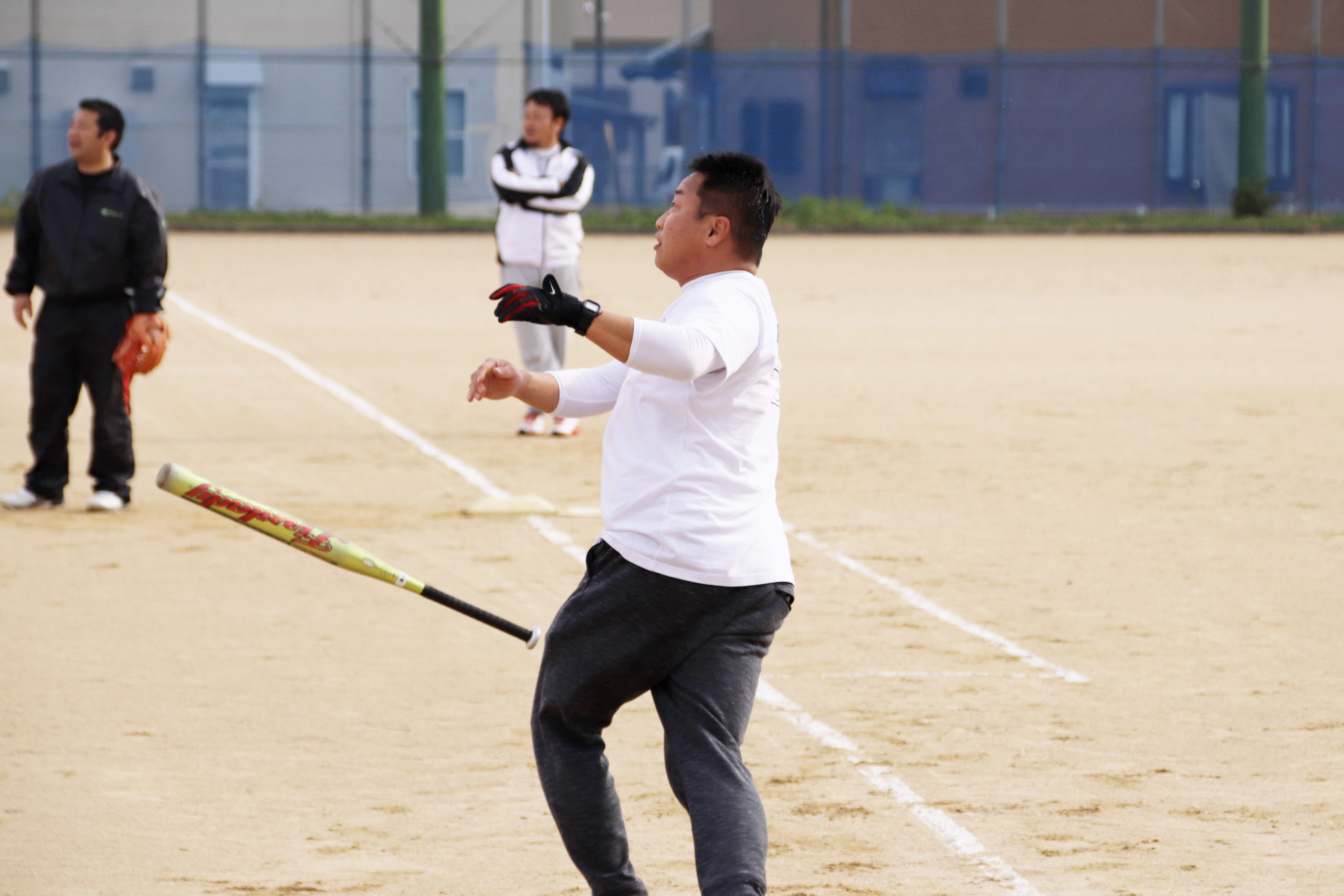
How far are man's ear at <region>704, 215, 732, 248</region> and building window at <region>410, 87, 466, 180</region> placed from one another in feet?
108

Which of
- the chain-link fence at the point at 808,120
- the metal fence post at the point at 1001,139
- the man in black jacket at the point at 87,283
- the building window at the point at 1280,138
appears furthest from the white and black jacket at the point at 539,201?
the building window at the point at 1280,138

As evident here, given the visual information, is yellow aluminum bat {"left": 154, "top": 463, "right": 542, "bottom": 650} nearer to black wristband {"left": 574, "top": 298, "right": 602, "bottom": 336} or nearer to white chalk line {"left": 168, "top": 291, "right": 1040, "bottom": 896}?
black wristband {"left": 574, "top": 298, "right": 602, "bottom": 336}

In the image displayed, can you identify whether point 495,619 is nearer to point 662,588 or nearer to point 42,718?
point 662,588

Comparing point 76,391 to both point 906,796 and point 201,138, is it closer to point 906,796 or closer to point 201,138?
point 906,796

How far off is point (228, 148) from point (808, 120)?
11.4 meters

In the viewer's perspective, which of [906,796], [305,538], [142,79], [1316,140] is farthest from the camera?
[1316,140]

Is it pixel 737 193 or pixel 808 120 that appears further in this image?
pixel 808 120

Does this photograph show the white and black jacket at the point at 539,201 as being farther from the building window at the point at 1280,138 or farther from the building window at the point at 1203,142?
the building window at the point at 1280,138

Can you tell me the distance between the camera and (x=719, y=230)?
391 cm

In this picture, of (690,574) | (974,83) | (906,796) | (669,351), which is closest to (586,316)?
(669,351)

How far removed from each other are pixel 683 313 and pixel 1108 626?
13.2ft

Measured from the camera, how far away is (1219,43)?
38062 millimetres

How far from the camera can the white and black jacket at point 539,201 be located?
473 inches

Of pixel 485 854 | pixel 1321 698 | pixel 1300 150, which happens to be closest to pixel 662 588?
pixel 485 854
